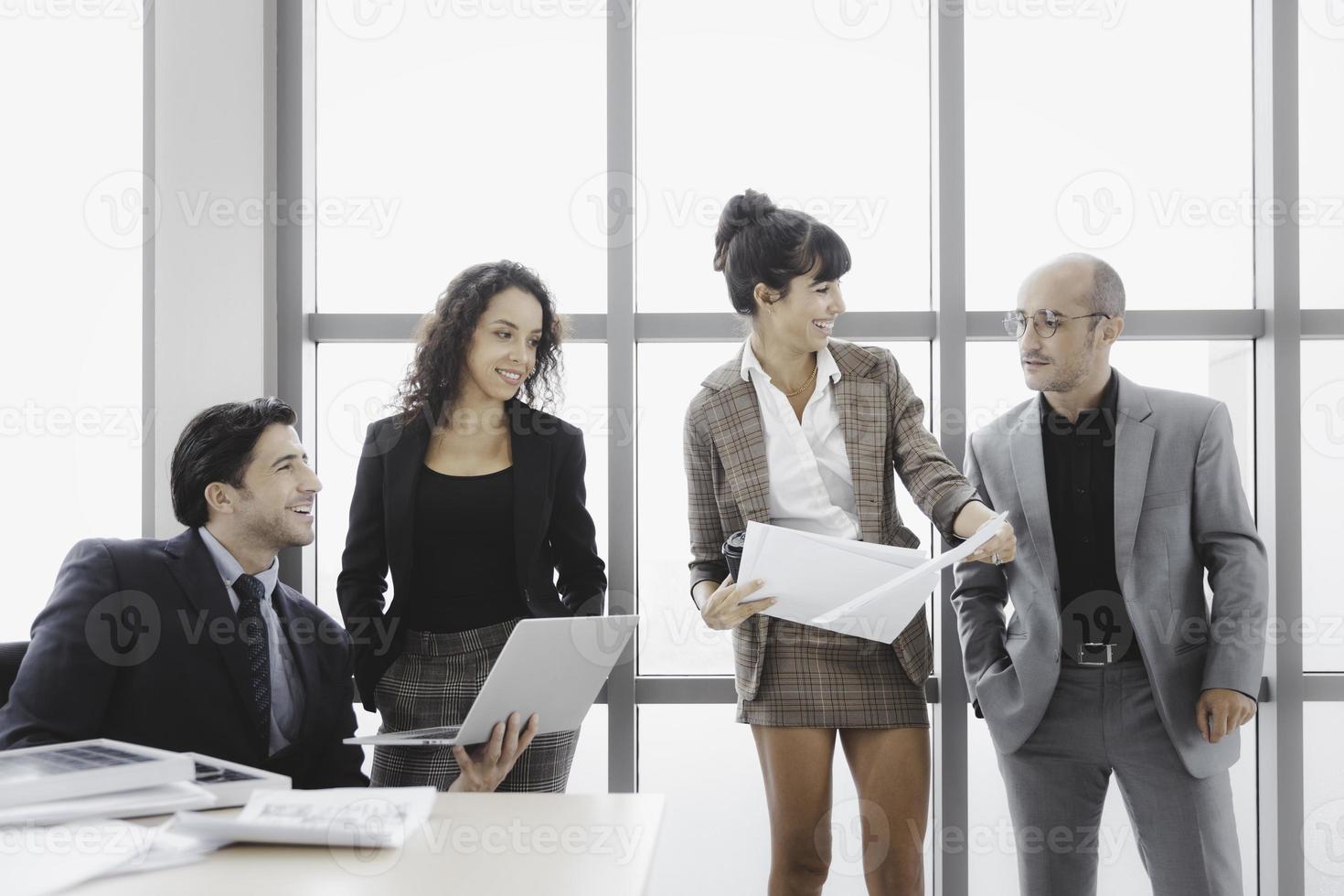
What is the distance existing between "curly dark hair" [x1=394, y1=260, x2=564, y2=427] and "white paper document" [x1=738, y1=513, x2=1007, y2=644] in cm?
87

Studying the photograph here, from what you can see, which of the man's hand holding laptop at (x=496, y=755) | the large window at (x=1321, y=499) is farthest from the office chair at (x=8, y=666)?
the large window at (x=1321, y=499)

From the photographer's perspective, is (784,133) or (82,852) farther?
(784,133)

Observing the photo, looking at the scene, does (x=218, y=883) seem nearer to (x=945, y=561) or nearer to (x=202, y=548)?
(x=202, y=548)

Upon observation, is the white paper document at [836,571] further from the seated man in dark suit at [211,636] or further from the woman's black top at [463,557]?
the seated man in dark suit at [211,636]

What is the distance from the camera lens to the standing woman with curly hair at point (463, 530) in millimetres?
2123

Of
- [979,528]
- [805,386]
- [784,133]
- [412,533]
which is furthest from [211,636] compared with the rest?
[784,133]

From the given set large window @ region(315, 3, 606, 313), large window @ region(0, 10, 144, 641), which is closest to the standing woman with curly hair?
large window @ region(315, 3, 606, 313)

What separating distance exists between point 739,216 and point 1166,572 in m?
1.26

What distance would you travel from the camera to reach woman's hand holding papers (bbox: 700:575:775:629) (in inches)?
74.3

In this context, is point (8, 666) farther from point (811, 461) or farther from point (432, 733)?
point (811, 461)

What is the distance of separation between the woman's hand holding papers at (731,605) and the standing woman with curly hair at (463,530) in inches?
15.8

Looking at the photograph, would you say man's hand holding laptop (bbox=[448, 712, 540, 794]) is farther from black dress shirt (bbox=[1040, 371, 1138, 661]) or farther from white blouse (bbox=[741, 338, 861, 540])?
black dress shirt (bbox=[1040, 371, 1138, 661])

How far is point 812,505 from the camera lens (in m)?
2.07

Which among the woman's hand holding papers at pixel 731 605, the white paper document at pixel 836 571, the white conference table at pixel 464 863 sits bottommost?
the white conference table at pixel 464 863
